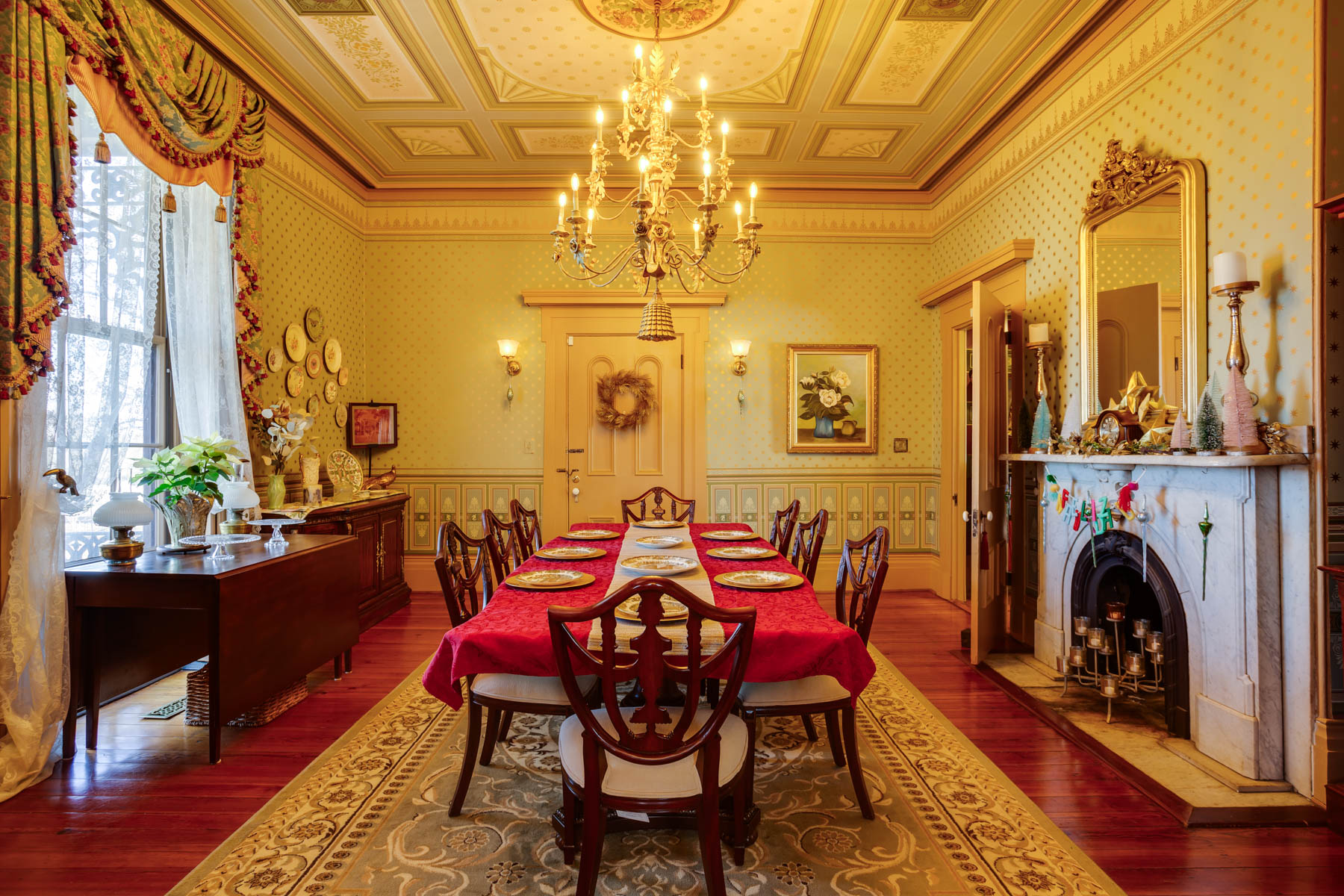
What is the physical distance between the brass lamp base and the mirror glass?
471cm

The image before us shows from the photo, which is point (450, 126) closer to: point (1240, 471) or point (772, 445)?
point (772, 445)

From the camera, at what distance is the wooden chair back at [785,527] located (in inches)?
154

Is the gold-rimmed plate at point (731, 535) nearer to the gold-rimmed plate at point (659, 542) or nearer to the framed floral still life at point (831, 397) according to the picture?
the gold-rimmed plate at point (659, 542)

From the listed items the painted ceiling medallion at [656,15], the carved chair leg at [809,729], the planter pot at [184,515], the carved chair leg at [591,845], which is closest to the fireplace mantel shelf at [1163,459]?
the carved chair leg at [809,729]

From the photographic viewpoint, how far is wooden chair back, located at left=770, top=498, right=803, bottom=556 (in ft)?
12.8

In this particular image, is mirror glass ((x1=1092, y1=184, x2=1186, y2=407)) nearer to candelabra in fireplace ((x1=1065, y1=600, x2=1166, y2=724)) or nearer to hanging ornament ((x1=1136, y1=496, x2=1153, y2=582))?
hanging ornament ((x1=1136, y1=496, x2=1153, y2=582))

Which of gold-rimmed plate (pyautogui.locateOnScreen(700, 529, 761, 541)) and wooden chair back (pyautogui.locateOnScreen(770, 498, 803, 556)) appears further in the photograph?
wooden chair back (pyautogui.locateOnScreen(770, 498, 803, 556))

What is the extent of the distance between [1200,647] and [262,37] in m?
5.75

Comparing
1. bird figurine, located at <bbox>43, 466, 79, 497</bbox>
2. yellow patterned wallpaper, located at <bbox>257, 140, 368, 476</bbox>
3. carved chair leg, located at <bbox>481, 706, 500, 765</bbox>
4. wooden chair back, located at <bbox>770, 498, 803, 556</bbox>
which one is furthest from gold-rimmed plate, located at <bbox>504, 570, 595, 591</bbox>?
yellow patterned wallpaper, located at <bbox>257, 140, 368, 476</bbox>

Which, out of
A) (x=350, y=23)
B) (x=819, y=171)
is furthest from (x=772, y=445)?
(x=350, y=23)

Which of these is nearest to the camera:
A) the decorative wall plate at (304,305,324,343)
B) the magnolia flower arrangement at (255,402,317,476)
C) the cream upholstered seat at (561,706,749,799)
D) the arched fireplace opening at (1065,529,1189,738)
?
the cream upholstered seat at (561,706,749,799)

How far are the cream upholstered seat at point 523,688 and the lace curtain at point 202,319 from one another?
97.7 inches

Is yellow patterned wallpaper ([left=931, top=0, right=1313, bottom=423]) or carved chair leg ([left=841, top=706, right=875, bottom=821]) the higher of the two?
yellow patterned wallpaper ([left=931, top=0, right=1313, bottom=423])

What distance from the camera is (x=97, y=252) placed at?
3113 mm
